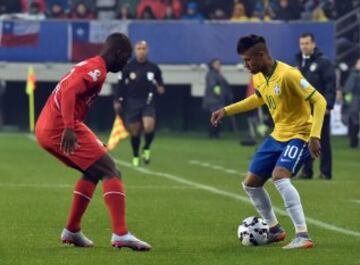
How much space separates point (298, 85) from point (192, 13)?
995 inches

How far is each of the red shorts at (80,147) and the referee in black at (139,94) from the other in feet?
42.0

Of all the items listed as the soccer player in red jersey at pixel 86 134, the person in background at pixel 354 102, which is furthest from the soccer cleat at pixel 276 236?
the person in background at pixel 354 102

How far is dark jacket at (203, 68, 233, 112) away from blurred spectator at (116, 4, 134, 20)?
3.15 meters

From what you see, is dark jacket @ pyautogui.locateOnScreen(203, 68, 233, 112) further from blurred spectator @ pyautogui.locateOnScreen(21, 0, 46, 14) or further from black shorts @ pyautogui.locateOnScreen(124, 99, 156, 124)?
black shorts @ pyautogui.locateOnScreen(124, 99, 156, 124)

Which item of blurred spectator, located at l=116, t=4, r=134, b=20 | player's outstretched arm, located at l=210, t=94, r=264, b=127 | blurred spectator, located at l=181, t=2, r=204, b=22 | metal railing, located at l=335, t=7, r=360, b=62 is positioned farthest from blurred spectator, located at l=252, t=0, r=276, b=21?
player's outstretched arm, located at l=210, t=94, r=264, b=127

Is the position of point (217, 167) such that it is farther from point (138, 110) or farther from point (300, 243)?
point (300, 243)

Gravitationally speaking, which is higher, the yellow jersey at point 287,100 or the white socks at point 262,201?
the yellow jersey at point 287,100

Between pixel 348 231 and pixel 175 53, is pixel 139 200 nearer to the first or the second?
pixel 348 231

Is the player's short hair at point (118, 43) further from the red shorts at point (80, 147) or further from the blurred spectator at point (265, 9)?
the blurred spectator at point (265, 9)

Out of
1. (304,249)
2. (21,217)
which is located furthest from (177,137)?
(304,249)

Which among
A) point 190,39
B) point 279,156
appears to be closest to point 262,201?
point 279,156

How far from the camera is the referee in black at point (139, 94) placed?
2495cm

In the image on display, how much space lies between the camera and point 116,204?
1184 centimetres

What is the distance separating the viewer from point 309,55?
2069 cm
